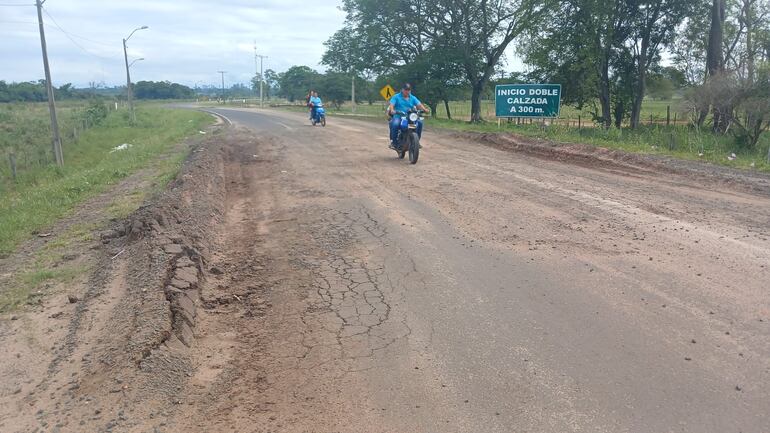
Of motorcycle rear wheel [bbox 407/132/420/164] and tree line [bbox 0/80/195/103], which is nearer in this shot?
motorcycle rear wheel [bbox 407/132/420/164]

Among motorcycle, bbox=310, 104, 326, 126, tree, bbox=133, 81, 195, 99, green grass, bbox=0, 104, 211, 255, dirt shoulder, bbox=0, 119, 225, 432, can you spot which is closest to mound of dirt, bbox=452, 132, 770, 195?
dirt shoulder, bbox=0, 119, 225, 432

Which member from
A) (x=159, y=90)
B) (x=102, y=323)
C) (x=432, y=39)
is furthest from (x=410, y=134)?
(x=159, y=90)

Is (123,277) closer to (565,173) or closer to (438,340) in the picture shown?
(438,340)

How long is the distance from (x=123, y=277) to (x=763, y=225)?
751 centimetres

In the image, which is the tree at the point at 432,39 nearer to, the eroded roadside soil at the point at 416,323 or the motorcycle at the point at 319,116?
the motorcycle at the point at 319,116

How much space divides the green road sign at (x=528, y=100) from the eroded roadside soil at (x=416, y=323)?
1367 centimetres

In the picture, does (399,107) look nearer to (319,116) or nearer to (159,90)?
(319,116)

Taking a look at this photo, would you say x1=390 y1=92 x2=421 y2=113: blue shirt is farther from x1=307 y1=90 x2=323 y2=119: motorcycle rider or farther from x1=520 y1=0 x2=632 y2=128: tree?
x1=520 y1=0 x2=632 y2=128: tree

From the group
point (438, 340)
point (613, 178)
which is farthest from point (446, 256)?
point (613, 178)

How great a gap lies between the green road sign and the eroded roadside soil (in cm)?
1367

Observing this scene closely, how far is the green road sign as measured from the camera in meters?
21.7

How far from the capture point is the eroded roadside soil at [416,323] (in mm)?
3396

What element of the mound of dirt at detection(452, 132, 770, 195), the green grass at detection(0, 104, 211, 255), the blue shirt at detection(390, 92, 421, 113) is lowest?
the green grass at detection(0, 104, 211, 255)

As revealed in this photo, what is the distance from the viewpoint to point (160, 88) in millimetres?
149000
